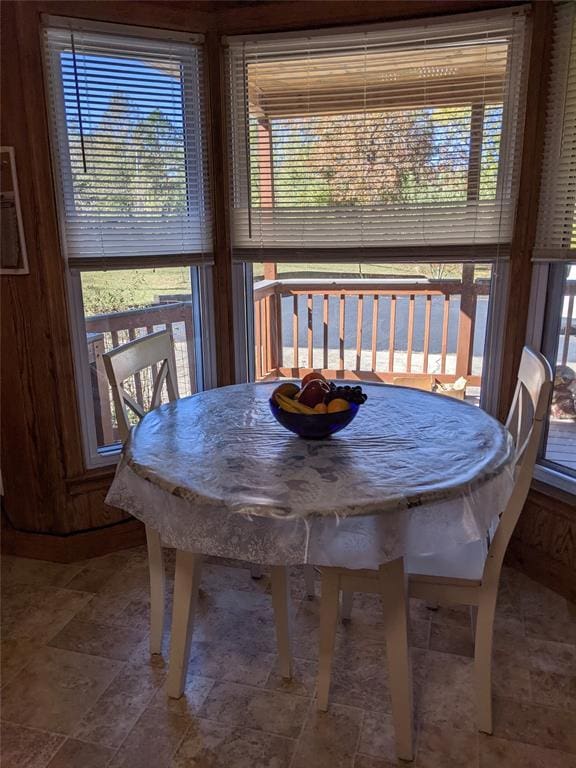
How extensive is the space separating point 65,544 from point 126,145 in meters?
1.70

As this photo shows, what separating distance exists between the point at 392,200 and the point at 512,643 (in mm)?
1735

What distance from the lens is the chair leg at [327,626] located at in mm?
1572

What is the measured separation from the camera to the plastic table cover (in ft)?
4.27

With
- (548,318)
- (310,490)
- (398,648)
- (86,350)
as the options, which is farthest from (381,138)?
(398,648)

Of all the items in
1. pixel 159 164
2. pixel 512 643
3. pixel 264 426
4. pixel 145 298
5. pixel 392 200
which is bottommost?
pixel 512 643

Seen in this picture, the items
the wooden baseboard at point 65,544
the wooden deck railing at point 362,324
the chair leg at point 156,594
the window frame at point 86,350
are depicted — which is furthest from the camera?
the wooden deck railing at point 362,324

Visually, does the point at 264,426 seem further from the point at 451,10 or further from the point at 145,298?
the point at 451,10

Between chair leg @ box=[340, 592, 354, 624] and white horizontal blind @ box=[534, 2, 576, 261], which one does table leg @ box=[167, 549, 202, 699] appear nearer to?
chair leg @ box=[340, 592, 354, 624]

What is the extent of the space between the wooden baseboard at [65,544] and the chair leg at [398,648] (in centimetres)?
148

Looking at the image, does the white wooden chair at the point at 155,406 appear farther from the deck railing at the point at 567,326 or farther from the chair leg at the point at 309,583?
the deck railing at the point at 567,326

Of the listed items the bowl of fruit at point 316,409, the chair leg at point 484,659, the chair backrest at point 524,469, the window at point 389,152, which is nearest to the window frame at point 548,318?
the window at point 389,152

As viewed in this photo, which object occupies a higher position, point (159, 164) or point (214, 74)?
point (214, 74)

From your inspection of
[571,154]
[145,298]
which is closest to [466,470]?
[571,154]

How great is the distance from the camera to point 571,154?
6.76ft
